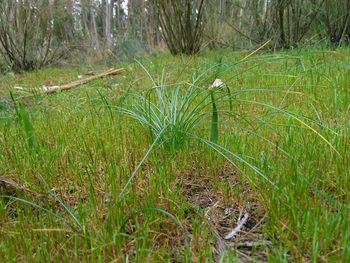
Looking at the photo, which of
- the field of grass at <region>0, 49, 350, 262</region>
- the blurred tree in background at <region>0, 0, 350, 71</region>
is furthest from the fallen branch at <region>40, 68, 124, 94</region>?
the field of grass at <region>0, 49, 350, 262</region>

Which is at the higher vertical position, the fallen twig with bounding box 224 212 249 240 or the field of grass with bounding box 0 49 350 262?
the field of grass with bounding box 0 49 350 262

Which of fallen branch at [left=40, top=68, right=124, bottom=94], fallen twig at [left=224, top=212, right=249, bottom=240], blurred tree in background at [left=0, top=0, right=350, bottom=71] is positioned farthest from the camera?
blurred tree in background at [left=0, top=0, right=350, bottom=71]

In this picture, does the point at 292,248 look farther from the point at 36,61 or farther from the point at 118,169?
the point at 36,61

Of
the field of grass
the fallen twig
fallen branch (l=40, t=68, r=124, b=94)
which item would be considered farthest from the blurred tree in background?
the fallen twig

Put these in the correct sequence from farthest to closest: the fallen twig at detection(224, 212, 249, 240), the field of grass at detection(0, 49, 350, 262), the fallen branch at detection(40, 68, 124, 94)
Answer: the fallen branch at detection(40, 68, 124, 94) → the fallen twig at detection(224, 212, 249, 240) → the field of grass at detection(0, 49, 350, 262)

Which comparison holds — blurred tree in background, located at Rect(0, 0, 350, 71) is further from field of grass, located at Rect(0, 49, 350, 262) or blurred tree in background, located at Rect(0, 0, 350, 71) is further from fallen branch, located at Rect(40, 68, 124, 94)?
field of grass, located at Rect(0, 49, 350, 262)

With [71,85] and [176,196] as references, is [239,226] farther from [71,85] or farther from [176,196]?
[71,85]

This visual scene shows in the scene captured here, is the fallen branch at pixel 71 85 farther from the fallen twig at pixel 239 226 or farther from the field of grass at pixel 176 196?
the fallen twig at pixel 239 226

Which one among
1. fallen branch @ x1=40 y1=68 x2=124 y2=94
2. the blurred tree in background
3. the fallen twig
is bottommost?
the fallen twig

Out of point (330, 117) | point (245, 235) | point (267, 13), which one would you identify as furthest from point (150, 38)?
point (245, 235)

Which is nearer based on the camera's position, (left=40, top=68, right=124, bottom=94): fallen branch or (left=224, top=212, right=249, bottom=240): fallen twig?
(left=224, top=212, right=249, bottom=240): fallen twig

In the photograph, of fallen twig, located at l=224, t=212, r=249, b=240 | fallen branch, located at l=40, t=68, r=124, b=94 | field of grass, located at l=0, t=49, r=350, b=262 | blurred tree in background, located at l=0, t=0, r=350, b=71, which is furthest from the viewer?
blurred tree in background, located at l=0, t=0, r=350, b=71

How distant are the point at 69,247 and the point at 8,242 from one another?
145mm

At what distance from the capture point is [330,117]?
1741mm
